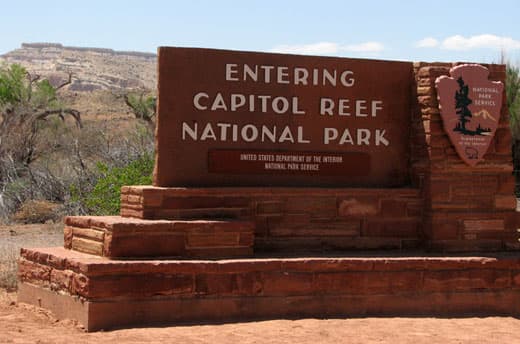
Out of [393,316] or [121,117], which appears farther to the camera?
[121,117]

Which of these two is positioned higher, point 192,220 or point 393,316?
point 192,220

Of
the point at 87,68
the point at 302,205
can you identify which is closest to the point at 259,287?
the point at 302,205

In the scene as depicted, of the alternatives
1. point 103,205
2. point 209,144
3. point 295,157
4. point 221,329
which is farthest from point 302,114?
point 103,205

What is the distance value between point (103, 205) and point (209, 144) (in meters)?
5.20

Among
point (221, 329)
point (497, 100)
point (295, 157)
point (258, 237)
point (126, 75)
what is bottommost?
point (221, 329)

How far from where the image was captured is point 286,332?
27.1 ft

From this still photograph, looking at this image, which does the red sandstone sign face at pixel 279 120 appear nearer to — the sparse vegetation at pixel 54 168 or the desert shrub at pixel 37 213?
the sparse vegetation at pixel 54 168

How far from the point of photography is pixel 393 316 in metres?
9.16

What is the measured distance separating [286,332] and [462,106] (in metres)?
3.39

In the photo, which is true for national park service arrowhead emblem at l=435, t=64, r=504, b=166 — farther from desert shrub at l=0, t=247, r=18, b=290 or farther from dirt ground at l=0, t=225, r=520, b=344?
desert shrub at l=0, t=247, r=18, b=290

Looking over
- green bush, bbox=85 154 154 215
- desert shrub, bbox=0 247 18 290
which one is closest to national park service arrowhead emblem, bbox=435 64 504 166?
desert shrub, bbox=0 247 18 290

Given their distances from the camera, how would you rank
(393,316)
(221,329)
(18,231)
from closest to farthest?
(221,329) → (393,316) → (18,231)

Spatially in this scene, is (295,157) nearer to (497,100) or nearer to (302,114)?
(302,114)

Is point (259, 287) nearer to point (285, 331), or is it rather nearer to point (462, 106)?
point (285, 331)
